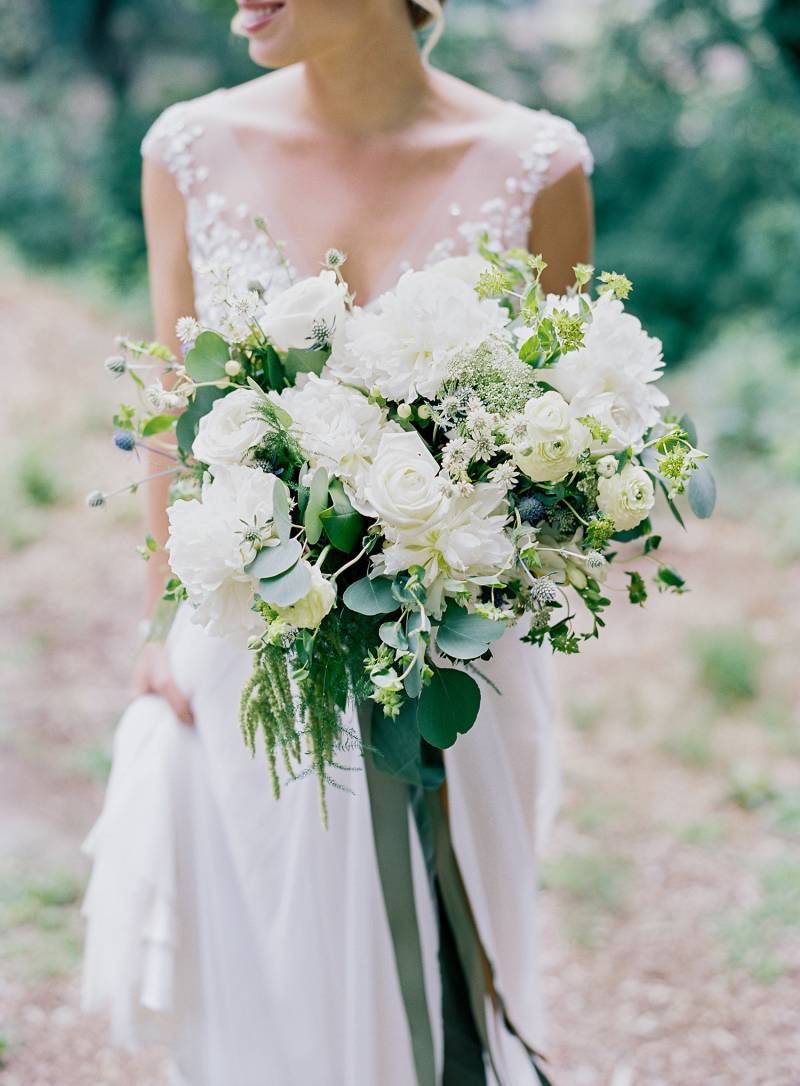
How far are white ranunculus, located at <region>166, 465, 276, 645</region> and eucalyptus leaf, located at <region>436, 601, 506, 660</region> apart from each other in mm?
232

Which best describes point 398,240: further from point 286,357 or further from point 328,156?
point 286,357

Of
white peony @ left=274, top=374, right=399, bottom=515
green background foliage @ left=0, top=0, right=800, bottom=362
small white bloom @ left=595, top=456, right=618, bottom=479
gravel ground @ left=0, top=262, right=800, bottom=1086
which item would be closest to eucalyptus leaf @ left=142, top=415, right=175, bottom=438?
white peony @ left=274, top=374, right=399, bottom=515

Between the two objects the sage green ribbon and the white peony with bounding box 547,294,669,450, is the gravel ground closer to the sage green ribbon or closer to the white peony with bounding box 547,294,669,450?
the sage green ribbon

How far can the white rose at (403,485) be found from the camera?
4.31 feet

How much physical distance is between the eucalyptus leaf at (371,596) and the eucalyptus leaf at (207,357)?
1.21 feet

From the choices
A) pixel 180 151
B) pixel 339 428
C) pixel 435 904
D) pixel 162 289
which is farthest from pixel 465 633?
pixel 180 151

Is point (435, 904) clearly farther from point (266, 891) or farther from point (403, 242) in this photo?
→ point (403, 242)

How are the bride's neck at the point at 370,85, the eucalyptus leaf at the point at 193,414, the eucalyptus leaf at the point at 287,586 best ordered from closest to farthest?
the eucalyptus leaf at the point at 287,586 → the eucalyptus leaf at the point at 193,414 → the bride's neck at the point at 370,85

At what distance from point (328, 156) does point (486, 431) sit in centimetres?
96

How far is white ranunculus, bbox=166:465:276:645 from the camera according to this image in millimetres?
1340

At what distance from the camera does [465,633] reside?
1350 millimetres

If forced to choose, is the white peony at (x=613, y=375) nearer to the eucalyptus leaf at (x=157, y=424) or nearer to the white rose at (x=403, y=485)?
the white rose at (x=403, y=485)

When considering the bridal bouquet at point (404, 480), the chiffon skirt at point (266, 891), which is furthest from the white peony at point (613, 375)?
the chiffon skirt at point (266, 891)

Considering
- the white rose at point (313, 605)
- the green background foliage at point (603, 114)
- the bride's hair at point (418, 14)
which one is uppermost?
the green background foliage at point (603, 114)
